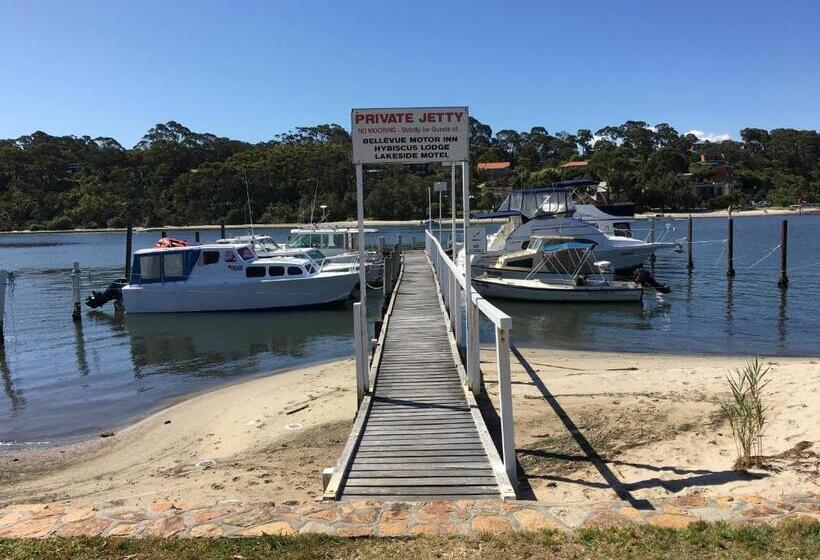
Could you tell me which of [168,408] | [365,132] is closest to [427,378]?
[365,132]

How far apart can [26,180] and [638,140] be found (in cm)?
13780

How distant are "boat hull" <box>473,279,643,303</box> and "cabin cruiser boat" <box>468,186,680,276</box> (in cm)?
608

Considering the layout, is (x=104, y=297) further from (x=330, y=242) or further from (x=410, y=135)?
(x=410, y=135)

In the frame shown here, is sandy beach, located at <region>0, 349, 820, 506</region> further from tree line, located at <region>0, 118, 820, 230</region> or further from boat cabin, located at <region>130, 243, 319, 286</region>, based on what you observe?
tree line, located at <region>0, 118, 820, 230</region>

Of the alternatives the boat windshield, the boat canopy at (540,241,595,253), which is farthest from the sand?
the boat windshield

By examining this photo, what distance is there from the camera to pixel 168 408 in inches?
517

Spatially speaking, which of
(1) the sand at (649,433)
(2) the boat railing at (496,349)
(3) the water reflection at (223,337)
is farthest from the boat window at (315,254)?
(1) the sand at (649,433)

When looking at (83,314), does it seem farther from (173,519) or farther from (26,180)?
(26,180)

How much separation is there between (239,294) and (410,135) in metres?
18.9

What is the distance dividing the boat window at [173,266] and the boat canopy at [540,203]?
15023mm

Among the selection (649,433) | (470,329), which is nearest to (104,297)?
(470,329)

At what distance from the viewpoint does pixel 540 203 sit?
34.3m

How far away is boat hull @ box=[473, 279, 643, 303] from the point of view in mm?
24391

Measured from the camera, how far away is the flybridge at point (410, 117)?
8.34 m
